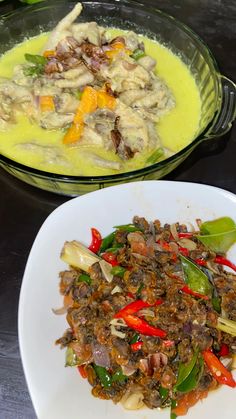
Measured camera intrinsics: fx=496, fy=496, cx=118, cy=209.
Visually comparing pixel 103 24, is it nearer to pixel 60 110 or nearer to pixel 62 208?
pixel 60 110

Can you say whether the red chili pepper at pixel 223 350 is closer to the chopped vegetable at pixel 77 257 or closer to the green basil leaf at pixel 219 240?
the green basil leaf at pixel 219 240

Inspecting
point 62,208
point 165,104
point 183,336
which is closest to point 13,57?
point 165,104

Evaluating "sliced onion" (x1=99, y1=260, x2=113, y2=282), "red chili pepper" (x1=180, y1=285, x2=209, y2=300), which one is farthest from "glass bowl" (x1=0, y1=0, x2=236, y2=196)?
"red chili pepper" (x1=180, y1=285, x2=209, y2=300)

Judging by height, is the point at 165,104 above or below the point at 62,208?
above

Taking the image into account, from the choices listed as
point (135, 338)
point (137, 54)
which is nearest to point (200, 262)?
point (135, 338)

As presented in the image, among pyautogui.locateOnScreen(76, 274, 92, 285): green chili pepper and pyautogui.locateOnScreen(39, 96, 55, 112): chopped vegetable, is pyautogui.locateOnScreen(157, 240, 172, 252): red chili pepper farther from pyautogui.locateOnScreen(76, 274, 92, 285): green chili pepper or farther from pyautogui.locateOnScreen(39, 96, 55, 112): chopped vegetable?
pyautogui.locateOnScreen(39, 96, 55, 112): chopped vegetable

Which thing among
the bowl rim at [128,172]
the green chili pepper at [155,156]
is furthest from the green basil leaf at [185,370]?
the green chili pepper at [155,156]
